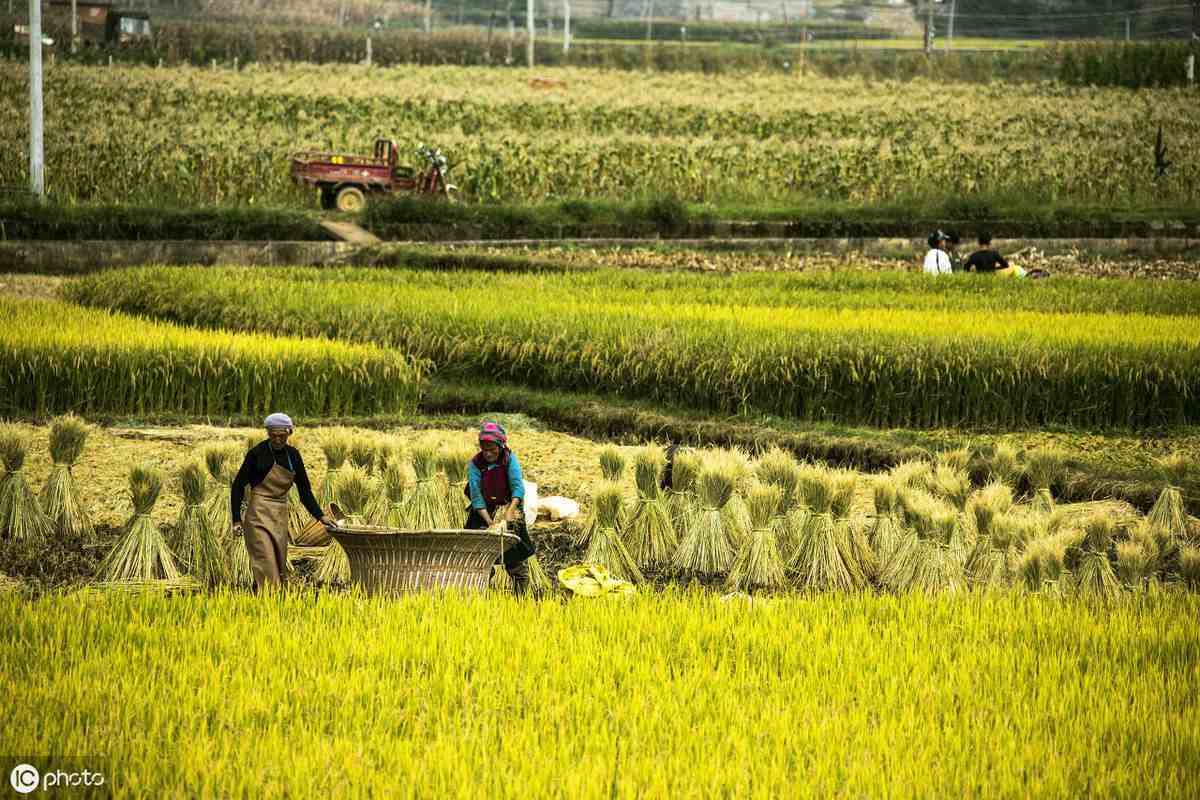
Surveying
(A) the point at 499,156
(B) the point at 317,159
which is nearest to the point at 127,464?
(B) the point at 317,159

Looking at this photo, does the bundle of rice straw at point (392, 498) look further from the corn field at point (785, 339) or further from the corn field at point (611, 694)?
the corn field at point (785, 339)

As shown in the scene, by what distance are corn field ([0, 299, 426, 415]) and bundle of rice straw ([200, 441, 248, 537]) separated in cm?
435

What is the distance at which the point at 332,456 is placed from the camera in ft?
31.5

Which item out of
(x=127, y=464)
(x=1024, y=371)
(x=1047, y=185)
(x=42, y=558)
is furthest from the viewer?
(x=1047, y=185)

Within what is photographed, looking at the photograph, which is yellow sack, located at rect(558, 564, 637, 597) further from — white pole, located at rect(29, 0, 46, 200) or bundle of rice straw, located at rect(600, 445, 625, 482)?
white pole, located at rect(29, 0, 46, 200)

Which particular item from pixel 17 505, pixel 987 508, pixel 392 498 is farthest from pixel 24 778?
pixel 987 508

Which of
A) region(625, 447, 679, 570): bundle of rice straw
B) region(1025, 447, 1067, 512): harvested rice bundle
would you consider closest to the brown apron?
region(625, 447, 679, 570): bundle of rice straw

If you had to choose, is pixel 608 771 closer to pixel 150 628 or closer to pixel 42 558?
pixel 150 628

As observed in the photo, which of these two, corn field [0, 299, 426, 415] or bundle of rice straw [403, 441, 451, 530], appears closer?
bundle of rice straw [403, 441, 451, 530]

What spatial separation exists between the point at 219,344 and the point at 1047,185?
70.3ft

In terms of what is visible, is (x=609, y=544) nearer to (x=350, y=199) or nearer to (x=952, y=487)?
(x=952, y=487)

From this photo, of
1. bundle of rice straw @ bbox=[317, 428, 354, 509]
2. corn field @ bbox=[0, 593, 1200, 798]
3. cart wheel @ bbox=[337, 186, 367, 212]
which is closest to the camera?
corn field @ bbox=[0, 593, 1200, 798]

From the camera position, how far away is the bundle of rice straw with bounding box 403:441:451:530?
8969 millimetres

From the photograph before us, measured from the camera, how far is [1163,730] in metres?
5.39
